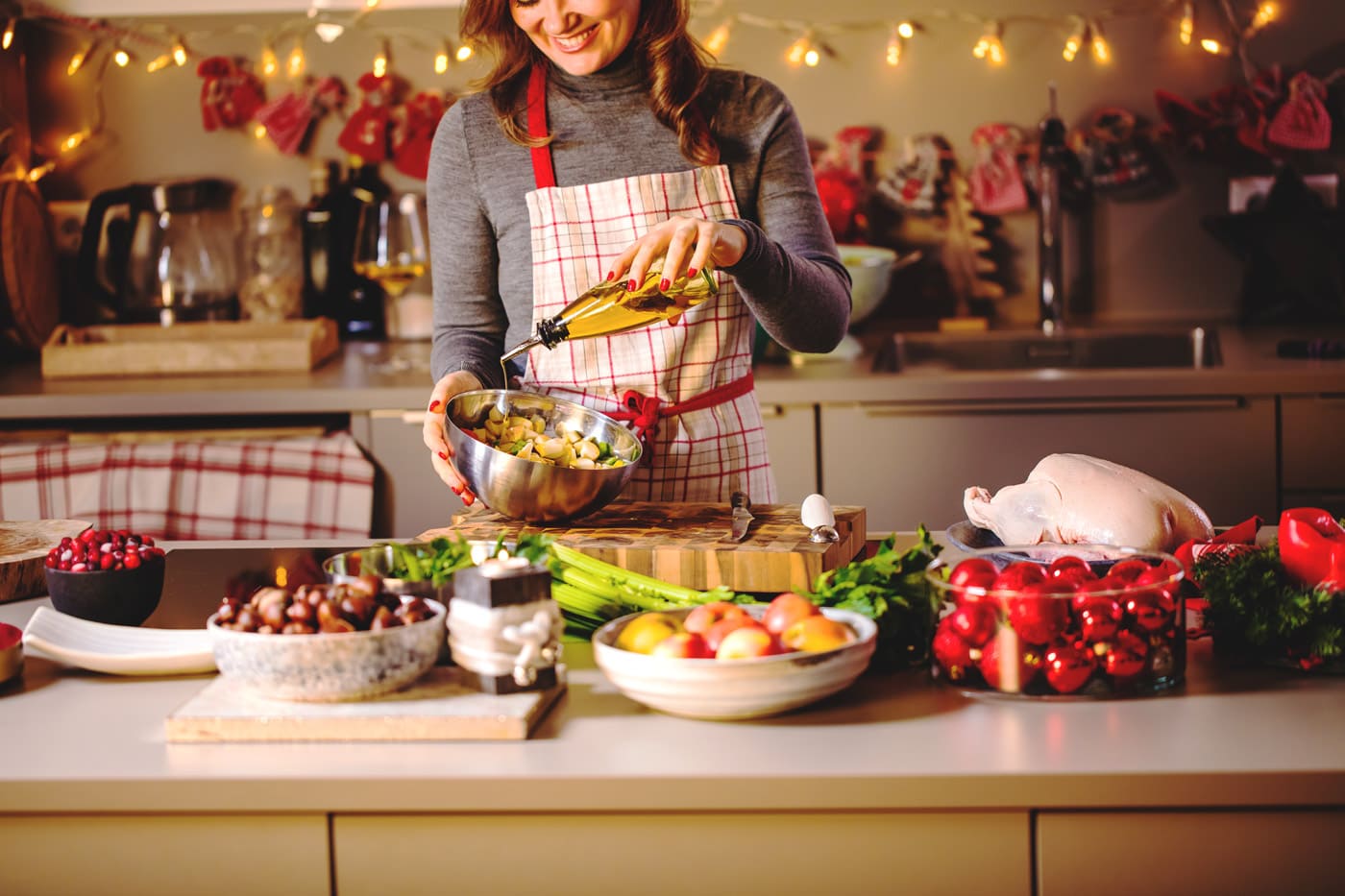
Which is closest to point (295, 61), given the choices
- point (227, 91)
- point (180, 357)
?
point (227, 91)

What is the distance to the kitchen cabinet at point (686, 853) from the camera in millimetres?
971

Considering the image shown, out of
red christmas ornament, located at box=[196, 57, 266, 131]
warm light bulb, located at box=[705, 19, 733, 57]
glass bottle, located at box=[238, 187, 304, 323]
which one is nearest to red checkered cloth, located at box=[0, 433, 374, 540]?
glass bottle, located at box=[238, 187, 304, 323]

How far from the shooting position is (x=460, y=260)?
6.05ft

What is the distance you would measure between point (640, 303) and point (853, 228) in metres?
1.69

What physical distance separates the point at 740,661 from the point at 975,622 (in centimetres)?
19

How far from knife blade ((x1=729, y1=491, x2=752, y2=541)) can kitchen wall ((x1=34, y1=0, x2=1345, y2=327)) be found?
180cm

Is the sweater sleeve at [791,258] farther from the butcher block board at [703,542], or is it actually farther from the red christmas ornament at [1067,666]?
the red christmas ornament at [1067,666]

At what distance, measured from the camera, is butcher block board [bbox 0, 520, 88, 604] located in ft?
4.80

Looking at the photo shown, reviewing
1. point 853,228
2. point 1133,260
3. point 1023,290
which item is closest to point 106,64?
point 853,228

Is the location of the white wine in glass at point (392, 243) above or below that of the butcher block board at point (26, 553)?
above

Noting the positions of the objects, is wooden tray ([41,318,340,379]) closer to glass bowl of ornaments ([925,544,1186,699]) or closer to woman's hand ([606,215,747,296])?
woman's hand ([606,215,747,296])

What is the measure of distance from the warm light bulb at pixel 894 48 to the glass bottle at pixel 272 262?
134cm

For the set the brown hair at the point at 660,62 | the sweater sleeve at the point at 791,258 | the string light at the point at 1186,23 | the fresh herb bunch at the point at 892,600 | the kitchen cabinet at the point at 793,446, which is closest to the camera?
the fresh herb bunch at the point at 892,600

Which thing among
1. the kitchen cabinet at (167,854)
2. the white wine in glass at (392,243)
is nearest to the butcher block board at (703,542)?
the kitchen cabinet at (167,854)
